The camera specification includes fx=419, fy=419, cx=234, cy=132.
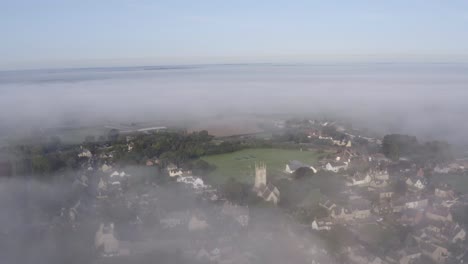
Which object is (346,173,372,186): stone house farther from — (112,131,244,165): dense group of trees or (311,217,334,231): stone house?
(112,131,244,165): dense group of trees

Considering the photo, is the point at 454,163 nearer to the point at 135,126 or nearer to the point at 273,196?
the point at 273,196

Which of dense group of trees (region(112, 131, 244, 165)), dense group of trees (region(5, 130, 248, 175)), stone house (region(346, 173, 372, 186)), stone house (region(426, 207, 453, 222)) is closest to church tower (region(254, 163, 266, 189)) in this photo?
dense group of trees (region(5, 130, 248, 175))

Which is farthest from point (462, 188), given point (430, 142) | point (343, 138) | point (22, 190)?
point (22, 190)

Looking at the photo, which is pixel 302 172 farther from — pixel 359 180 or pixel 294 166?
pixel 359 180

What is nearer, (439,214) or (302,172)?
(439,214)

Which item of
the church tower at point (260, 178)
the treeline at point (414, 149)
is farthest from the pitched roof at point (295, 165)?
the treeline at point (414, 149)

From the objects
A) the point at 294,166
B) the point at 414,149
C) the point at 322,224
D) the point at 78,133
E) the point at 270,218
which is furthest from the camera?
the point at 78,133

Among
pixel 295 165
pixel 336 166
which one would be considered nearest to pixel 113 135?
pixel 295 165

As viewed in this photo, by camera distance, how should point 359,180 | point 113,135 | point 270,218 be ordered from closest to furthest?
point 270,218, point 359,180, point 113,135
